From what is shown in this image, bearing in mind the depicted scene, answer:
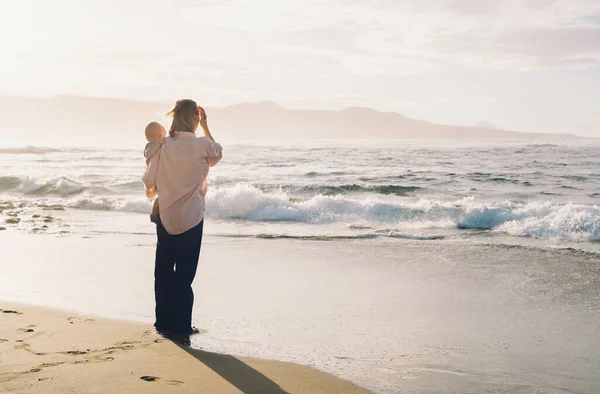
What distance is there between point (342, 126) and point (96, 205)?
17824 cm

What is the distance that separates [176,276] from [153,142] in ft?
3.48

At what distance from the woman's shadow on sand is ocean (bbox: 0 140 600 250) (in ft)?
21.6

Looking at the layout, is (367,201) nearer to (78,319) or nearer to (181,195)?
(78,319)

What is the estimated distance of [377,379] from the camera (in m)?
4.10

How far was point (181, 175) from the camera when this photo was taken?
192 inches

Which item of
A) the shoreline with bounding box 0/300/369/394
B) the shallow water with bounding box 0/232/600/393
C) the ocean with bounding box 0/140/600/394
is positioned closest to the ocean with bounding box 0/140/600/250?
the ocean with bounding box 0/140/600/394

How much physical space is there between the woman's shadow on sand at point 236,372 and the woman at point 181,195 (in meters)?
0.44

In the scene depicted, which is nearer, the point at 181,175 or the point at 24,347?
the point at 24,347

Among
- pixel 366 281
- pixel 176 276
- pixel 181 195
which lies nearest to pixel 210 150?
pixel 181 195

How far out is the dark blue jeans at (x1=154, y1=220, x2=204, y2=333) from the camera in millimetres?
4992

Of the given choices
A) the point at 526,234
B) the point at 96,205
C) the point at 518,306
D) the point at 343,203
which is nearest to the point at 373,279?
the point at 518,306

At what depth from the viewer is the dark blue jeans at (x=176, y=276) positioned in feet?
16.4

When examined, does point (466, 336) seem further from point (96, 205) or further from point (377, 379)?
point (96, 205)

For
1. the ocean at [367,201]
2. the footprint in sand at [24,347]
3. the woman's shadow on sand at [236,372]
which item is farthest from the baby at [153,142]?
the ocean at [367,201]
